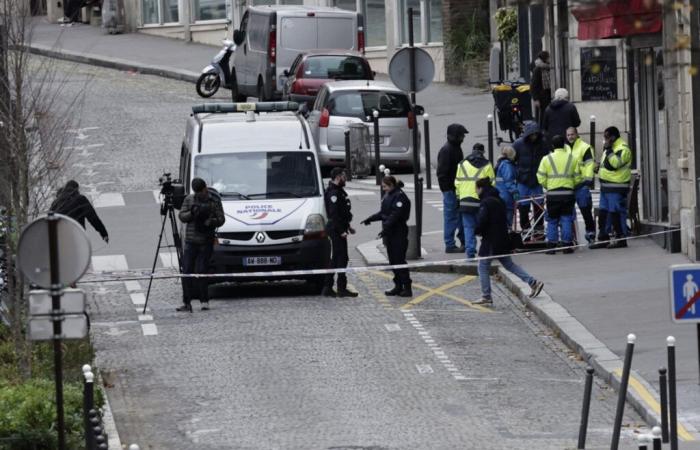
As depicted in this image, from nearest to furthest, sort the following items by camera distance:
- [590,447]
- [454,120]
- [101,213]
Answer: [590,447] < [101,213] < [454,120]

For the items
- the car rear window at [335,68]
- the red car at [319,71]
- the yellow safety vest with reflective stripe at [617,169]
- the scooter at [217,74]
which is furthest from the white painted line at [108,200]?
the scooter at [217,74]

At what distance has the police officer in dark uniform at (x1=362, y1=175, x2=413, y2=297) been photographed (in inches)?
808

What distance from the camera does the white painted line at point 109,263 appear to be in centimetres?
2336

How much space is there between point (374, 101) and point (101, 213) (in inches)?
226

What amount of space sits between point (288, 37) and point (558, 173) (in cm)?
1683

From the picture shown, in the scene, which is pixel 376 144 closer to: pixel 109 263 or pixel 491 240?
pixel 109 263

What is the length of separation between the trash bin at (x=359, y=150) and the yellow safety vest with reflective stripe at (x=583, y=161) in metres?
7.64

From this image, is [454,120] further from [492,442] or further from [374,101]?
[492,442]

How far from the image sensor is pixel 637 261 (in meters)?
22.1

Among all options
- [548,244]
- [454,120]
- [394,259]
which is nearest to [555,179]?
[548,244]

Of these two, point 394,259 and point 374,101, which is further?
point 374,101

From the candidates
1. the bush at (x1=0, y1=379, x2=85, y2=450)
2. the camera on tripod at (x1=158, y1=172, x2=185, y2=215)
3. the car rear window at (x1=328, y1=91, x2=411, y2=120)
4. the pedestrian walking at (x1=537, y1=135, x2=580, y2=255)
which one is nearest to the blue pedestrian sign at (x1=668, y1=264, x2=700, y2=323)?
the bush at (x1=0, y1=379, x2=85, y2=450)

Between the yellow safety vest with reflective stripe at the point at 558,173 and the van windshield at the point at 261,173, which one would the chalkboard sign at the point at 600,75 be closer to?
the yellow safety vest with reflective stripe at the point at 558,173

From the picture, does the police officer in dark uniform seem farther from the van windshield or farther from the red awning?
the red awning
